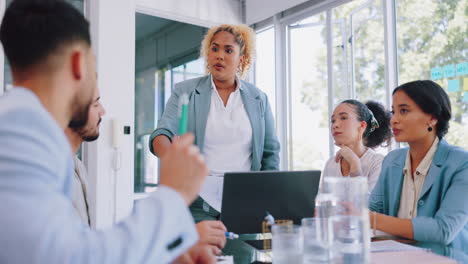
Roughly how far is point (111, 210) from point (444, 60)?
9.84 feet

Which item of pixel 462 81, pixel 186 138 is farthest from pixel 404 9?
pixel 186 138

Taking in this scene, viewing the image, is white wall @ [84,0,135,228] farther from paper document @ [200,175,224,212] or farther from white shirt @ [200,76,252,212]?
paper document @ [200,175,224,212]

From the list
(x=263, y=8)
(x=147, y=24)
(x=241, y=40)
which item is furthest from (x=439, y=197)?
(x=147, y=24)

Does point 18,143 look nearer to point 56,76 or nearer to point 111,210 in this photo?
point 56,76

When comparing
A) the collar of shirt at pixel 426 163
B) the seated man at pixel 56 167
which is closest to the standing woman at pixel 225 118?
the collar of shirt at pixel 426 163

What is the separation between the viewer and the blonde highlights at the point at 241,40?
6.90 ft

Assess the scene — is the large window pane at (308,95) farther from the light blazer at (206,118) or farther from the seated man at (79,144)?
the seated man at (79,144)

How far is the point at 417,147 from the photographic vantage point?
6.06ft

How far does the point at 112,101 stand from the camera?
3.58m

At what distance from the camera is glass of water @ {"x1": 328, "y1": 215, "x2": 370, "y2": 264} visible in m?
0.96

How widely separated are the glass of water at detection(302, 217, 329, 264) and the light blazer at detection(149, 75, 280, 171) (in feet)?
2.98

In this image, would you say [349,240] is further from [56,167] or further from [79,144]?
[79,144]

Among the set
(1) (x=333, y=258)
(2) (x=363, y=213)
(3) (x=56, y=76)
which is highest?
(3) (x=56, y=76)

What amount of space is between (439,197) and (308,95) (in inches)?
110
